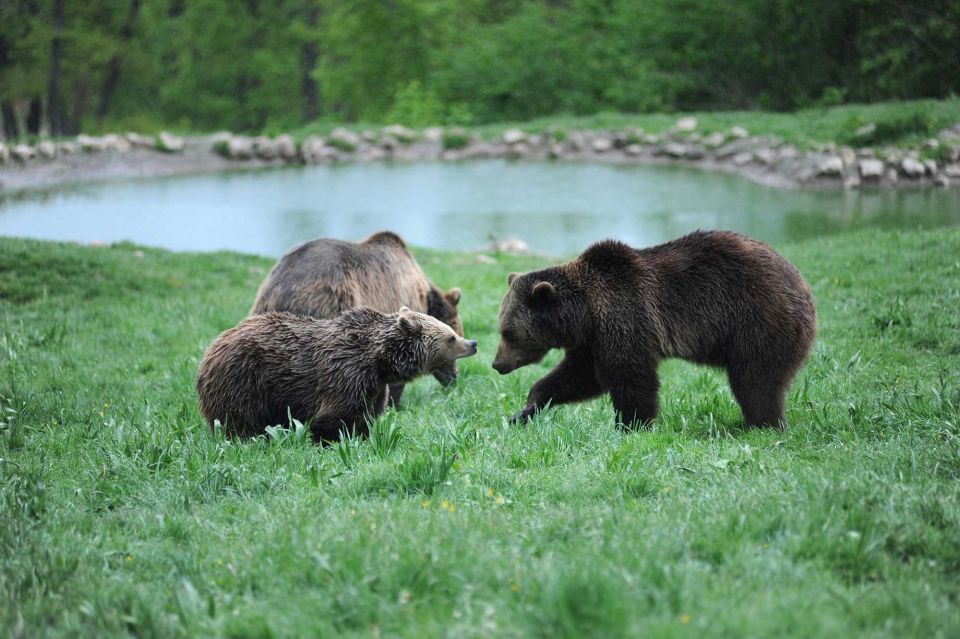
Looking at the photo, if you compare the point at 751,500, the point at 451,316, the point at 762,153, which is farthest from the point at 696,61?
the point at 751,500

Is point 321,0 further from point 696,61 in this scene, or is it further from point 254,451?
point 254,451

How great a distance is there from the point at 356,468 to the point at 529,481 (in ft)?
3.17

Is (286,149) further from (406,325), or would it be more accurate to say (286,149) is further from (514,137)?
(406,325)

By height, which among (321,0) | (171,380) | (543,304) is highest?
(321,0)

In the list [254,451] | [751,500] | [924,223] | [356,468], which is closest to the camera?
[751,500]

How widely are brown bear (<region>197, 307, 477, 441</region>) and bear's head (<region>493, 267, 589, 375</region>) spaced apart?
2.44 feet

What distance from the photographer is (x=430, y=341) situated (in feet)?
20.0

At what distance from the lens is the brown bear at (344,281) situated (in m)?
6.65

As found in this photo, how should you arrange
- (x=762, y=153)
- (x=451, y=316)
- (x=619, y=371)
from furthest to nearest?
1. (x=762, y=153)
2. (x=451, y=316)
3. (x=619, y=371)

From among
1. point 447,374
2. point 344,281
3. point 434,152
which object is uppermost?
point 434,152

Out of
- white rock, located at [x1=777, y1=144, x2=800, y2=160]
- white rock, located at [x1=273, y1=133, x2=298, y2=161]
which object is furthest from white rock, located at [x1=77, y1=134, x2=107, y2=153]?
white rock, located at [x1=777, y1=144, x2=800, y2=160]

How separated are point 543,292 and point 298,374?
167 centimetres

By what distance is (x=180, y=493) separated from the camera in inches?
179

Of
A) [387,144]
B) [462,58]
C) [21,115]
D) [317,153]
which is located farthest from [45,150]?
[21,115]
